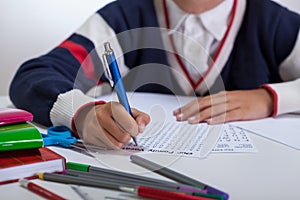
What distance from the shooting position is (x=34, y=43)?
1.18 meters

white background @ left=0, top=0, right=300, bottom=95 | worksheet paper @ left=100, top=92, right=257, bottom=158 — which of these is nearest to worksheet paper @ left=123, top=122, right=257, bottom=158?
worksheet paper @ left=100, top=92, right=257, bottom=158

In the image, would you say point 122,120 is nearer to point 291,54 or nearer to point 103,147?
point 103,147

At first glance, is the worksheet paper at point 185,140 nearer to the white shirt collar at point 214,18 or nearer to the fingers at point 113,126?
the fingers at point 113,126

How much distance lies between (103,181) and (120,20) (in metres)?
0.55

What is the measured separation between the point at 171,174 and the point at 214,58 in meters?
0.50

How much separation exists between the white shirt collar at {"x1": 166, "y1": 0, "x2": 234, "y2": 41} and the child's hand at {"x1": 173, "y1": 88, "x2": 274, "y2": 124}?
0.57 ft

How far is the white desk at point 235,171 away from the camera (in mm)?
413

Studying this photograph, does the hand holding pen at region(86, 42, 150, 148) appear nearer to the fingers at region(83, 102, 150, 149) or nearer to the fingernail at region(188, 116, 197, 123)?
the fingers at region(83, 102, 150, 149)

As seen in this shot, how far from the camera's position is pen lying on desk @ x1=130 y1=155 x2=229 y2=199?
1.27 feet

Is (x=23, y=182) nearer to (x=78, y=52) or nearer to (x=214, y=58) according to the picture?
(x=78, y=52)

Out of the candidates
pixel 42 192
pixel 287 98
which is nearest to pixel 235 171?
pixel 42 192

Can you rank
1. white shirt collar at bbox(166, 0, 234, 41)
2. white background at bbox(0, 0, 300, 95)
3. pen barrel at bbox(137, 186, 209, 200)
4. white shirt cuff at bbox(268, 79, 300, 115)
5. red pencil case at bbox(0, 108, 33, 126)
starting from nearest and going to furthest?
pen barrel at bbox(137, 186, 209, 200), red pencil case at bbox(0, 108, 33, 126), white shirt cuff at bbox(268, 79, 300, 115), white shirt collar at bbox(166, 0, 234, 41), white background at bbox(0, 0, 300, 95)

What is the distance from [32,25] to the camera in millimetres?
1162

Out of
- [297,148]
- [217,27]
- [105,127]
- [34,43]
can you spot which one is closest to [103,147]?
[105,127]
